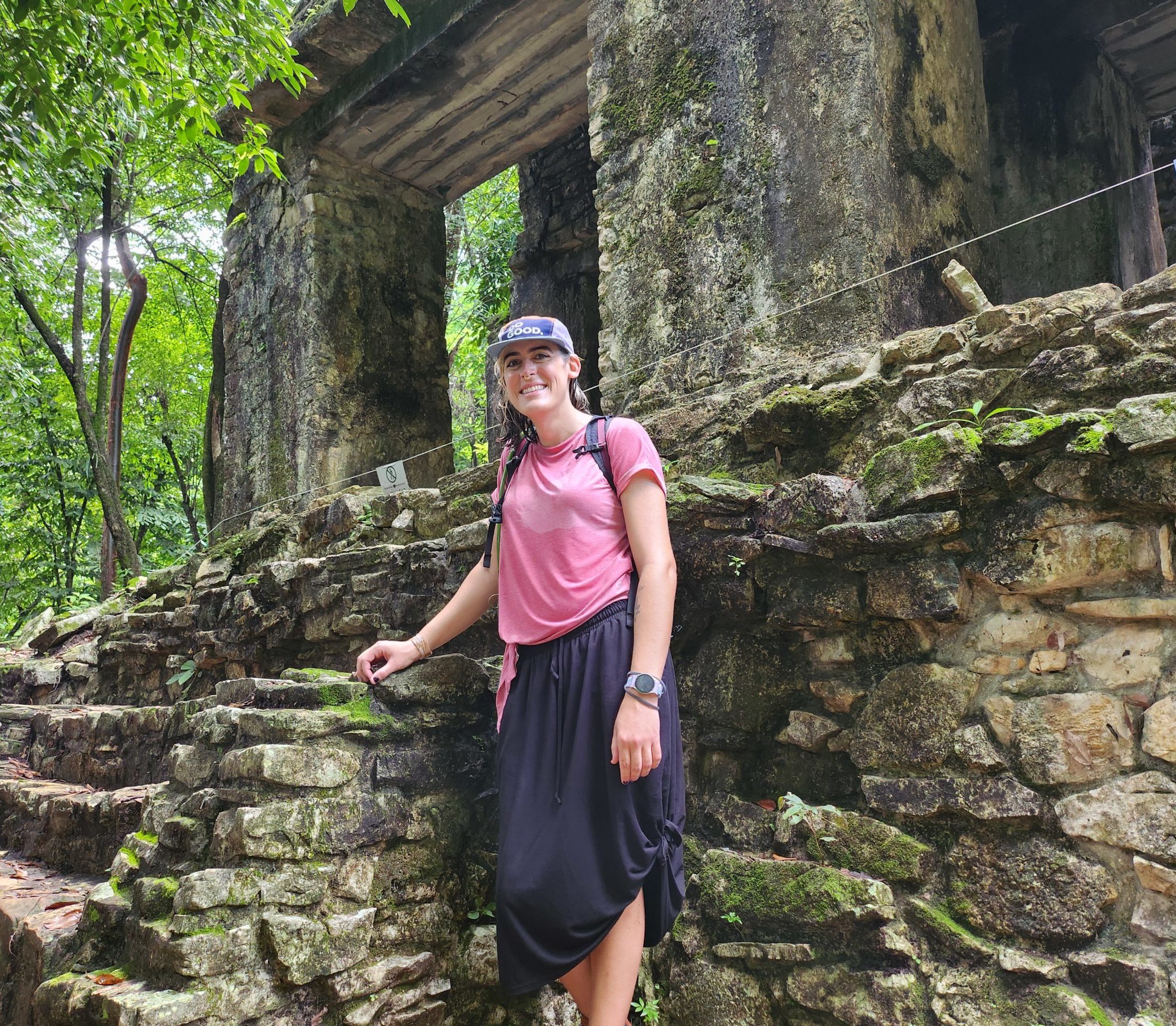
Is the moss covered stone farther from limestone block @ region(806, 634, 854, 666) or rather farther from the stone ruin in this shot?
limestone block @ region(806, 634, 854, 666)

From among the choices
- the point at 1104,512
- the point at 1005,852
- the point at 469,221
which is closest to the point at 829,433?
the point at 1104,512

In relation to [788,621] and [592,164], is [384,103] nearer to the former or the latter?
[592,164]

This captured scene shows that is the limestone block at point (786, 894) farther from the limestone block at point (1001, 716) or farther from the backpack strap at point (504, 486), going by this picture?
the backpack strap at point (504, 486)

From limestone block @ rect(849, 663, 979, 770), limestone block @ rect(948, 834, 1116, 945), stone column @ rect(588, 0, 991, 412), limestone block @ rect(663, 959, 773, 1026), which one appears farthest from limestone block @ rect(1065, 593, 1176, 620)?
stone column @ rect(588, 0, 991, 412)

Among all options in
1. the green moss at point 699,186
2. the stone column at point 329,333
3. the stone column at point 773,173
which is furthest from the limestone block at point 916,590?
the stone column at point 329,333

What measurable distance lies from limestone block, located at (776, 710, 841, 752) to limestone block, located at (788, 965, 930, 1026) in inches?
21.3

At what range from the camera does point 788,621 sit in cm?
249

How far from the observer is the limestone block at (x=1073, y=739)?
2018 mm

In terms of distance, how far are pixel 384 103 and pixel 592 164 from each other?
2.22 m

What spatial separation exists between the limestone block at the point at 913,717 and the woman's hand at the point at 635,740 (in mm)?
701

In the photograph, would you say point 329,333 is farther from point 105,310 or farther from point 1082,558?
point 105,310

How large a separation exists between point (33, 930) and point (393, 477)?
2841 millimetres

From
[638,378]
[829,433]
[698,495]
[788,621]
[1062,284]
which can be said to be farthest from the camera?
[1062,284]

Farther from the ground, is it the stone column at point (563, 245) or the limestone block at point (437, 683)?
the stone column at point (563, 245)
